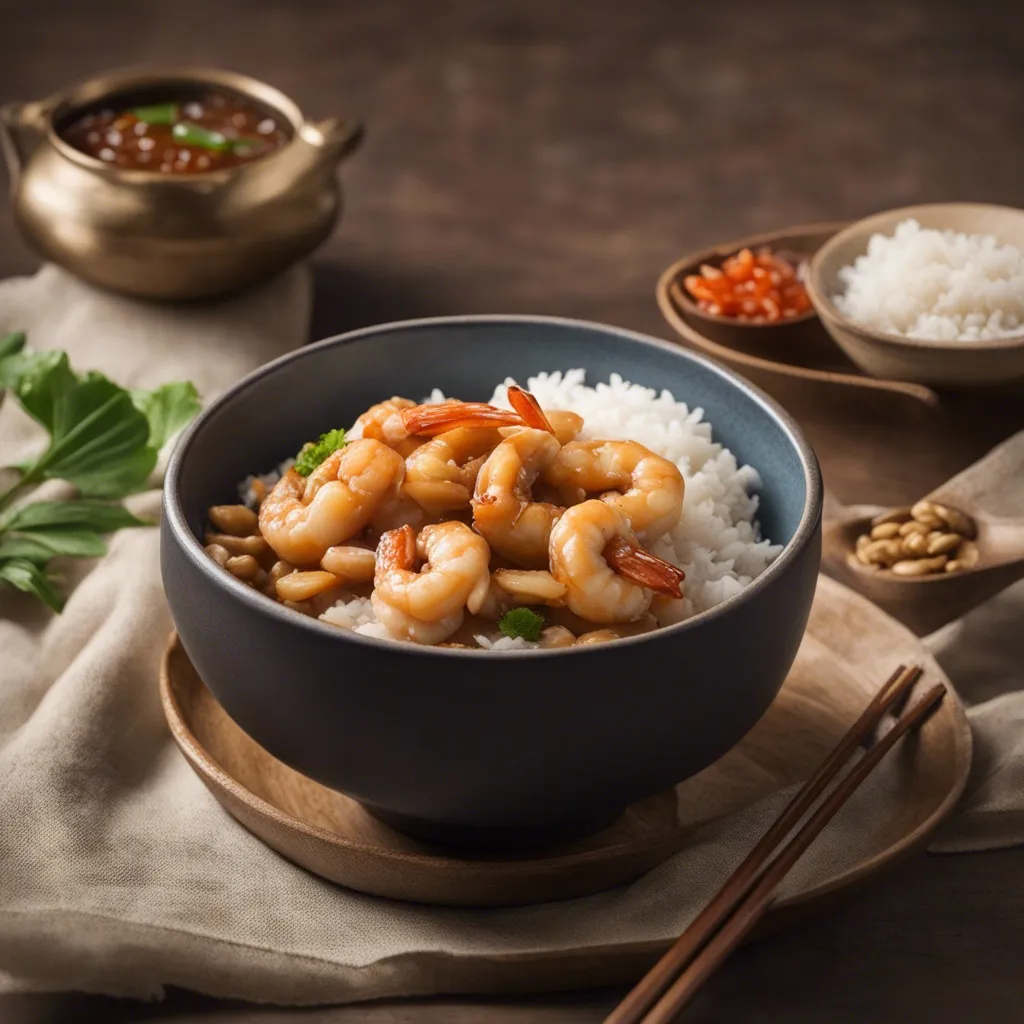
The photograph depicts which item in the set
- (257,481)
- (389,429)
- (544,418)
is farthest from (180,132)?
(544,418)

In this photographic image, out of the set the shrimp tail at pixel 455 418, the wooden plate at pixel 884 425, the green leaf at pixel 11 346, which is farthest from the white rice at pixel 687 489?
the green leaf at pixel 11 346

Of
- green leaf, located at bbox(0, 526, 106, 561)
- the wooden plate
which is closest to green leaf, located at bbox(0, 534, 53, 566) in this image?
green leaf, located at bbox(0, 526, 106, 561)

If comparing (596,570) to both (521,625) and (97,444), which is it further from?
(97,444)

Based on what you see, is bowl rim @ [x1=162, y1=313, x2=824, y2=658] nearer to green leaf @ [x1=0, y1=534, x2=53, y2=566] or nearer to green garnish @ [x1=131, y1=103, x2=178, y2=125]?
green leaf @ [x1=0, y1=534, x2=53, y2=566]

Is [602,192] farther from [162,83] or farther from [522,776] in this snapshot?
[522,776]

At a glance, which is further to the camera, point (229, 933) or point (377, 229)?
point (377, 229)

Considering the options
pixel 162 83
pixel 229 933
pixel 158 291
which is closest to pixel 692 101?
pixel 162 83
